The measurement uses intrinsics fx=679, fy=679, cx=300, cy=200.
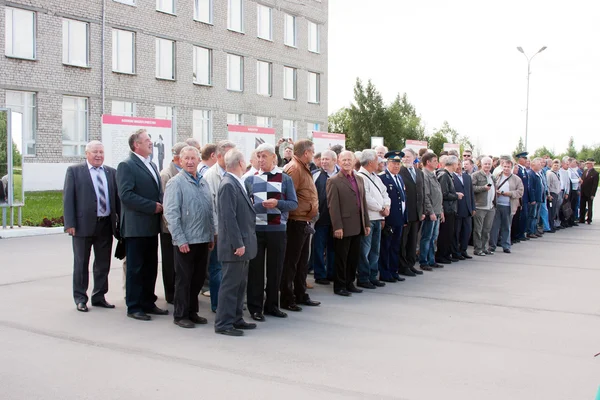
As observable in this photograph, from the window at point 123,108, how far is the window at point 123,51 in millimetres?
1497

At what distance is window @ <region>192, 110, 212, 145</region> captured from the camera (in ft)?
123

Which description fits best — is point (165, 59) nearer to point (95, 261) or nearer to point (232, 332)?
point (95, 261)

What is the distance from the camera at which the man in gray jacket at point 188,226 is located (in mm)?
7020

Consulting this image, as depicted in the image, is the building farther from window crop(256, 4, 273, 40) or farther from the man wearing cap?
the man wearing cap

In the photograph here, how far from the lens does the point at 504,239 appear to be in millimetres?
14547

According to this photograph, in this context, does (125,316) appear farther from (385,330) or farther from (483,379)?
(483,379)

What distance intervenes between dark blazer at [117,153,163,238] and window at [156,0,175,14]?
29172mm

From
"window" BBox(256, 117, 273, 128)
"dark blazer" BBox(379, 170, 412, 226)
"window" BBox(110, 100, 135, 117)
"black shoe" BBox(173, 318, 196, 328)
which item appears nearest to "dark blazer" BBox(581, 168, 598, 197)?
"dark blazer" BBox(379, 170, 412, 226)

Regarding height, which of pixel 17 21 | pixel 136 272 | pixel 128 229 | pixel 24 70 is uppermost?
pixel 17 21

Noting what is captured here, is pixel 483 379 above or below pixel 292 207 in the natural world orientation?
below

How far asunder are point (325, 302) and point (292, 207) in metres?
1.73

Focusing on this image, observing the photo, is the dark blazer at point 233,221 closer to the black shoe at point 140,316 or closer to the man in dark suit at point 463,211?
the black shoe at point 140,316

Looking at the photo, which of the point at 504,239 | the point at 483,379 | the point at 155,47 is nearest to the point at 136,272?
the point at 483,379

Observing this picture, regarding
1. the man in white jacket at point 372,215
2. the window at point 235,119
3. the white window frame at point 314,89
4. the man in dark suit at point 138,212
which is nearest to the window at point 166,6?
the window at point 235,119
